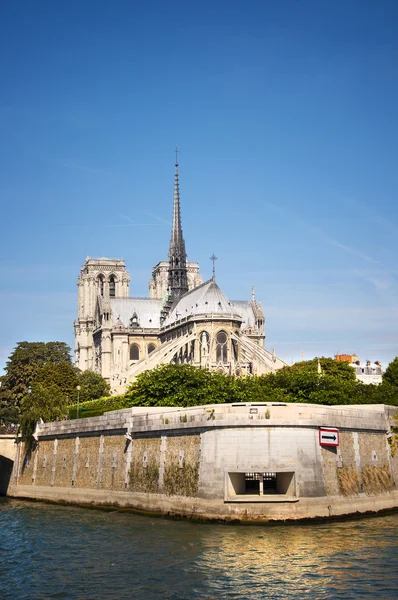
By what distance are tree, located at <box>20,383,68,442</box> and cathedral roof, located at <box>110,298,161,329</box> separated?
7805cm

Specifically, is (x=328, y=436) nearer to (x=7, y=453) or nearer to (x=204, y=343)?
(x=7, y=453)

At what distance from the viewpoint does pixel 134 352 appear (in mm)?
153500

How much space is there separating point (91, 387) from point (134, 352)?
128 feet

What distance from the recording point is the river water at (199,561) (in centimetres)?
2908

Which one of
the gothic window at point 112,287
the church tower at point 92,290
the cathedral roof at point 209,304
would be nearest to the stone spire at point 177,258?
the cathedral roof at point 209,304

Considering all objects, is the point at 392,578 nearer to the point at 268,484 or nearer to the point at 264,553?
the point at 264,553

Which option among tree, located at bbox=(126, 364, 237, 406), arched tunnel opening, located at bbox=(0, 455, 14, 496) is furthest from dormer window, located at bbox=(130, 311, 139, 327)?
tree, located at bbox=(126, 364, 237, 406)

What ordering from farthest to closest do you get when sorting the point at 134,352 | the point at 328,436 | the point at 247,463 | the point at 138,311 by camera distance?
1. the point at 138,311
2. the point at 134,352
3. the point at 328,436
4. the point at 247,463

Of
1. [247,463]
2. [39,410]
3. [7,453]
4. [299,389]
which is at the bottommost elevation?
[247,463]

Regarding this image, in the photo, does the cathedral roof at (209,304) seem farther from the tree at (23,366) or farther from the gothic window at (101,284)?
the gothic window at (101,284)

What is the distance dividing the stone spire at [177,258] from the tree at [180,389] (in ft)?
277

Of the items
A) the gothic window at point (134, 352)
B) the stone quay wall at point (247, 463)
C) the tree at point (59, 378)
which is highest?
the gothic window at point (134, 352)

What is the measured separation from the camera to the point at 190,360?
127 m

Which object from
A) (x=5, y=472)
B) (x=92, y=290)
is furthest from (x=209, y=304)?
(x=5, y=472)
